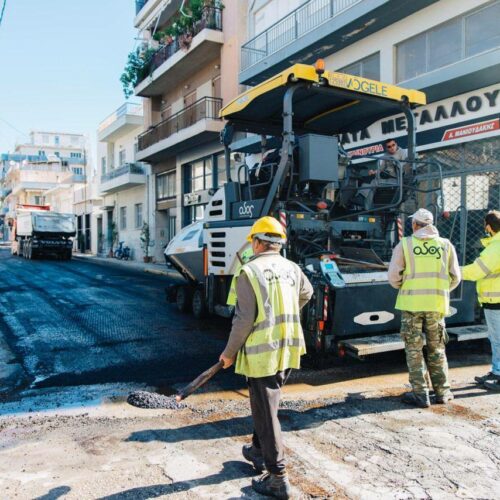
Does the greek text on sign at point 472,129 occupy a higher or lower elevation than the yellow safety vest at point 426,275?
higher

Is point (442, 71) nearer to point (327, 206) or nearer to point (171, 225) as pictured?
point (327, 206)

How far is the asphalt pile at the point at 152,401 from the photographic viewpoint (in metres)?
4.26

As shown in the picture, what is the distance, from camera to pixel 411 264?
4707mm

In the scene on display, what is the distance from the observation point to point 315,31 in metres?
13.1

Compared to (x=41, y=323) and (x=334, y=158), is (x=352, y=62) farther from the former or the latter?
(x=41, y=323)

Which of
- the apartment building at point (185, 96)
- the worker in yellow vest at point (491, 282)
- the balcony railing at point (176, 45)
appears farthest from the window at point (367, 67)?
the worker in yellow vest at point (491, 282)

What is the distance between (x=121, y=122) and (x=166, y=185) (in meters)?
5.93

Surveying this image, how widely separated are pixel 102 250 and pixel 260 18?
21.5m

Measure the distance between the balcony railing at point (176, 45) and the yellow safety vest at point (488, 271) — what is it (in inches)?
651

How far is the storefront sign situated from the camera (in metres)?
9.95

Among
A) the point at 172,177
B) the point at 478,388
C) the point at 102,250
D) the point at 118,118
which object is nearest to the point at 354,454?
the point at 478,388

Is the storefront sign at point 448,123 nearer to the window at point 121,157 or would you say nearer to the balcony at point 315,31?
the balcony at point 315,31

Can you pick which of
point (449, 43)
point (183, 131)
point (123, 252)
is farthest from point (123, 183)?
point (449, 43)

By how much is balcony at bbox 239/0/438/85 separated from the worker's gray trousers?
10505 mm
